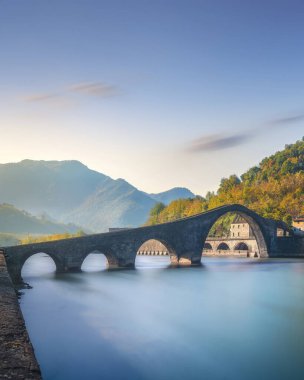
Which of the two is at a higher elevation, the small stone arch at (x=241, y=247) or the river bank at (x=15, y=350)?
the river bank at (x=15, y=350)

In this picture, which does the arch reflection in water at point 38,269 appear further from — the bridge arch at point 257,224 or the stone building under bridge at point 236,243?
the stone building under bridge at point 236,243

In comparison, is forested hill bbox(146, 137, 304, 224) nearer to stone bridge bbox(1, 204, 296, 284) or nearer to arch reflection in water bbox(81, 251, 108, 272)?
stone bridge bbox(1, 204, 296, 284)

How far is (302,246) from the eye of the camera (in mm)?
67062

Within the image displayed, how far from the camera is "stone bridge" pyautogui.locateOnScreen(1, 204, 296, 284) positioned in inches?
1391

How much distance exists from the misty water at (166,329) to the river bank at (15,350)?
2340mm

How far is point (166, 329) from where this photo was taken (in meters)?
18.2

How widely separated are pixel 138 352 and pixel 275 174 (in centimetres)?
9332

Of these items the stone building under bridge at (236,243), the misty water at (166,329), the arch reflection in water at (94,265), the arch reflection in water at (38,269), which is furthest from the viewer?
the stone building under bridge at (236,243)

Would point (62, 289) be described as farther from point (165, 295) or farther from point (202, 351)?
point (202, 351)

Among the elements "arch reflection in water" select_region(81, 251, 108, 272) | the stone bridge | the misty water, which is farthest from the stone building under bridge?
the misty water

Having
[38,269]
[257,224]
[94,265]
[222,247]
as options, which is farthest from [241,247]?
[38,269]

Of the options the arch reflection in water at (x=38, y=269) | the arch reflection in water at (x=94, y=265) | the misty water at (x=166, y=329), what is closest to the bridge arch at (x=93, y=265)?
the arch reflection in water at (x=94, y=265)

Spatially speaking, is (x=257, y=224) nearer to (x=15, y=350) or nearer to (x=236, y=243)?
(x=236, y=243)

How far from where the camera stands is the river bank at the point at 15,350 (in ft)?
24.0
